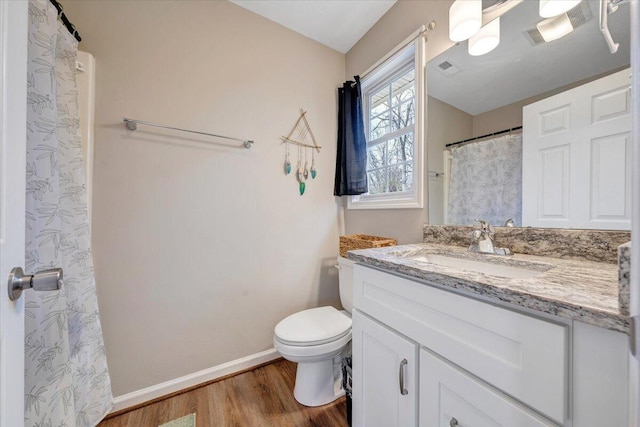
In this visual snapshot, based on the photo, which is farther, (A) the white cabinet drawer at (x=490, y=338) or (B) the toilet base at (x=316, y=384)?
(B) the toilet base at (x=316, y=384)

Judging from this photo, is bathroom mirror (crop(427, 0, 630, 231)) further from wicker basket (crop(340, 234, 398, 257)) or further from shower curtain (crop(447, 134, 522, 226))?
wicker basket (crop(340, 234, 398, 257))

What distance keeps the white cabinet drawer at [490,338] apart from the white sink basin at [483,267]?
0.55ft

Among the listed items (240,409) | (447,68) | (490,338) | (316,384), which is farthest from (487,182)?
(240,409)

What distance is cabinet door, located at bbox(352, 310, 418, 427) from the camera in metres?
0.77

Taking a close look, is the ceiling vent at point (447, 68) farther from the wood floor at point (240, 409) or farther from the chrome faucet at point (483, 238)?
the wood floor at point (240, 409)

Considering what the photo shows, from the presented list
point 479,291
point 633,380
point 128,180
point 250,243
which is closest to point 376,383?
point 479,291

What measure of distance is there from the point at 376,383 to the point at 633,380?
745mm

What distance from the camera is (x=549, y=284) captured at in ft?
1.86

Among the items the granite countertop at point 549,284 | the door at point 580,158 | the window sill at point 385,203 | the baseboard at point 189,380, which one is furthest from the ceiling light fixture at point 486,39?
the baseboard at point 189,380

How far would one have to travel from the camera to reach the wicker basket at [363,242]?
1.49 meters

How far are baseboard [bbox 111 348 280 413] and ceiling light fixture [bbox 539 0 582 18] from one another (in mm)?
2239

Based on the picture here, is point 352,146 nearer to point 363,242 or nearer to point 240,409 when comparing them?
point 363,242

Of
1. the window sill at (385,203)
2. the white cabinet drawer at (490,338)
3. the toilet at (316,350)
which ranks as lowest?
the toilet at (316,350)

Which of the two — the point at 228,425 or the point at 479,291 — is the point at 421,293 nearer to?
the point at 479,291
